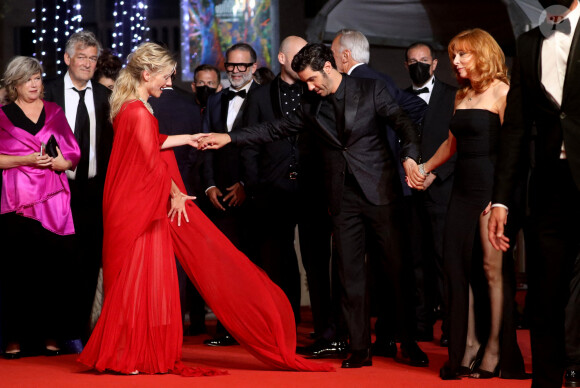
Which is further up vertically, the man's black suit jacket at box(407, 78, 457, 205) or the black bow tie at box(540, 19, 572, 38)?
the black bow tie at box(540, 19, 572, 38)

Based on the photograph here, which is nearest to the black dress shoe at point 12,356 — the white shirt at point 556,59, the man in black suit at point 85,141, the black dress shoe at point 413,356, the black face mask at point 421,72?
the man in black suit at point 85,141

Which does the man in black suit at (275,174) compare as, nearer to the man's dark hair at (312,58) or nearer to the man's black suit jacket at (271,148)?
the man's black suit jacket at (271,148)

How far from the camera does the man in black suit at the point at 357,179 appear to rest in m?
4.68

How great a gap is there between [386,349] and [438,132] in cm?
147

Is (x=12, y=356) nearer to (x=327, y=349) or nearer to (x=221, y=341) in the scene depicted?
(x=221, y=341)

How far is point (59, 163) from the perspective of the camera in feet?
17.3

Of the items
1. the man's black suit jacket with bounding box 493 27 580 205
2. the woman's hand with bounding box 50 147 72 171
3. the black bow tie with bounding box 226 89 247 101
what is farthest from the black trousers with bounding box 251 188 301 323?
the man's black suit jacket with bounding box 493 27 580 205

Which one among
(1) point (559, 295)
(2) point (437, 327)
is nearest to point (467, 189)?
(1) point (559, 295)

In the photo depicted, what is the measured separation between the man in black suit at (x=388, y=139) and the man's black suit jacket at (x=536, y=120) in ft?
5.69

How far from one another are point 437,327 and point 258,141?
6.98ft

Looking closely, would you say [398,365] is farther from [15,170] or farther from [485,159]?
[15,170]

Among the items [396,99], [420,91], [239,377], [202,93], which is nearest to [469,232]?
[396,99]

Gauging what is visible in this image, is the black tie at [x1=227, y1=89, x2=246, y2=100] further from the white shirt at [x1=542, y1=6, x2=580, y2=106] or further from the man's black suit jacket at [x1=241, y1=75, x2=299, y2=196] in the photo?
the white shirt at [x1=542, y1=6, x2=580, y2=106]

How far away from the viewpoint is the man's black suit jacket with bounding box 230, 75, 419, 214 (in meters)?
4.68
